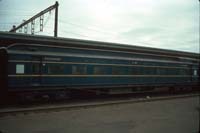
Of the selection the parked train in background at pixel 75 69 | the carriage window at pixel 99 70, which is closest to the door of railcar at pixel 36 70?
the parked train in background at pixel 75 69

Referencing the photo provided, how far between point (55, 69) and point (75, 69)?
1.44 metres

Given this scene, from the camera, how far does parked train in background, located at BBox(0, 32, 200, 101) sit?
1209 cm

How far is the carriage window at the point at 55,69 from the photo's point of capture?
13180mm

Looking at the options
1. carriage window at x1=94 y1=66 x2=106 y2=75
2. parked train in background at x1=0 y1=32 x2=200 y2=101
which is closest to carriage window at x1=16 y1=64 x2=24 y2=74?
parked train in background at x1=0 y1=32 x2=200 y2=101

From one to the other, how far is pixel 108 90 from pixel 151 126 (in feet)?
27.8

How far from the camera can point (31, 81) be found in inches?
490

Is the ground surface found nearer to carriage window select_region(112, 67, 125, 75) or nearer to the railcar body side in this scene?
the railcar body side

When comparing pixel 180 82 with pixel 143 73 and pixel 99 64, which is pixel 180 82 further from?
pixel 99 64

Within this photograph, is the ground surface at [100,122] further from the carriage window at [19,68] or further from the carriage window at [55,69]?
the carriage window at [55,69]

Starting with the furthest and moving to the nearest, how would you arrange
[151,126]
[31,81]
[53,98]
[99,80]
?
[99,80], [53,98], [31,81], [151,126]

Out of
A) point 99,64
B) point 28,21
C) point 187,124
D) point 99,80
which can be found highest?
point 28,21

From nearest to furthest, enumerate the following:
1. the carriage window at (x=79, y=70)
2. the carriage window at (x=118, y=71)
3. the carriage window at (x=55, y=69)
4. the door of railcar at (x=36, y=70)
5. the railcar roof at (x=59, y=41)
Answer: the door of railcar at (x=36, y=70) → the carriage window at (x=55, y=69) → the carriage window at (x=79, y=70) → the railcar roof at (x=59, y=41) → the carriage window at (x=118, y=71)

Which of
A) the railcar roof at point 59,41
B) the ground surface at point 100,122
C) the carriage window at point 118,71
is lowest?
the ground surface at point 100,122

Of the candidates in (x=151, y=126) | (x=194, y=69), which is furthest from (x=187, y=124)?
(x=194, y=69)
